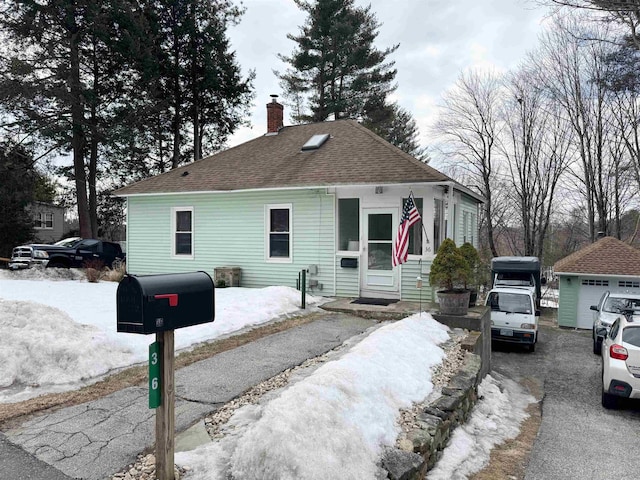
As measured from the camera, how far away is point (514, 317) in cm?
1175

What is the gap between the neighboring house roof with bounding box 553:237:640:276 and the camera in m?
15.6

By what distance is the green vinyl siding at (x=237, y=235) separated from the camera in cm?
1159

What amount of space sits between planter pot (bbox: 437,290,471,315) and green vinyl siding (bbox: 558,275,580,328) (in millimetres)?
10538

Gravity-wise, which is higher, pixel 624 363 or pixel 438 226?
pixel 438 226

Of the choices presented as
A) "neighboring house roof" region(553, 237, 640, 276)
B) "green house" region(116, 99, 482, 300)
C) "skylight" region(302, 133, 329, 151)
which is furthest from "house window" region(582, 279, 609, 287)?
"skylight" region(302, 133, 329, 151)

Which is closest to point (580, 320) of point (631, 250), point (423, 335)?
point (631, 250)

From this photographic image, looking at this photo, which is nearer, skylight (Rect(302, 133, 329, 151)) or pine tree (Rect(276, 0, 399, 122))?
skylight (Rect(302, 133, 329, 151))

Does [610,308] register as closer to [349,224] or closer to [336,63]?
[349,224]

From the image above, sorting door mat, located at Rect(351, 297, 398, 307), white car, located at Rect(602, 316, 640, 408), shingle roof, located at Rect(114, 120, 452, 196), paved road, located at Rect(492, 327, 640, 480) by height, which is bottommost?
paved road, located at Rect(492, 327, 640, 480)

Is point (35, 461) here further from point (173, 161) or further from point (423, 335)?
point (173, 161)

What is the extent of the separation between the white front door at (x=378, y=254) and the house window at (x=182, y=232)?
5755 millimetres

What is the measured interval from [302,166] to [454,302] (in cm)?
633

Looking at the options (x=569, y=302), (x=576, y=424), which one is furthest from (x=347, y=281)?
(x=569, y=302)

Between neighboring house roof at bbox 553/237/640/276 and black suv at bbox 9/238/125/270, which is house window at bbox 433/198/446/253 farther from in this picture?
black suv at bbox 9/238/125/270
